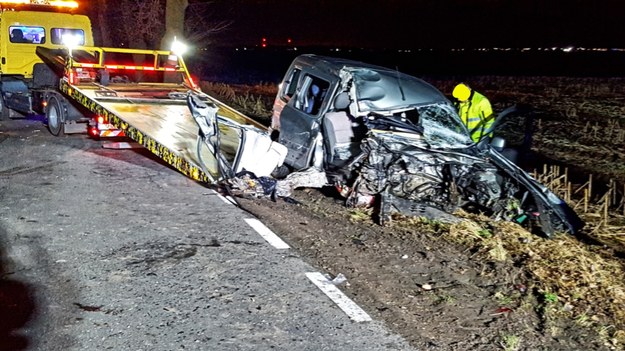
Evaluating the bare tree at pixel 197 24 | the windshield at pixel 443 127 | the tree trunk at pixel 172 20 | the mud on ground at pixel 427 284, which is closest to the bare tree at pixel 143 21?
the bare tree at pixel 197 24

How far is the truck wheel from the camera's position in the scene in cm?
1234

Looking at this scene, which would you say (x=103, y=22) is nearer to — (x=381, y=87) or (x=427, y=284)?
(x=381, y=87)

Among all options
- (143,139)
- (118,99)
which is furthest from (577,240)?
(118,99)

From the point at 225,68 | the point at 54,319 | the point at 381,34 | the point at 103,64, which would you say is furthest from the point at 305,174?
the point at 381,34

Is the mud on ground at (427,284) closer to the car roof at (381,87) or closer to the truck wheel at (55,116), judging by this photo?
the car roof at (381,87)

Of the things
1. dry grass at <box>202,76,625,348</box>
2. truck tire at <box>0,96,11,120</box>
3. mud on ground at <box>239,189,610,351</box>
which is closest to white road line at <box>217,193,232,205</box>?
mud on ground at <box>239,189,610,351</box>

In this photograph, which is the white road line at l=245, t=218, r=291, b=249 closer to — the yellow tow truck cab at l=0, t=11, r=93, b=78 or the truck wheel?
the truck wheel

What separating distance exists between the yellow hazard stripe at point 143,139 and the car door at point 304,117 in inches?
47.4

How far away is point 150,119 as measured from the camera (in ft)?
34.1

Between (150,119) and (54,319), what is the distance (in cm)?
610

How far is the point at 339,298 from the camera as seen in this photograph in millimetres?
5234

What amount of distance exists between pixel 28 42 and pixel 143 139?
680 centimetres

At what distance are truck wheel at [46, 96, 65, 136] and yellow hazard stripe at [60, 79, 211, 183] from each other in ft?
1.49

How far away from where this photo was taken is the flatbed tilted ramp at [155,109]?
347 inches
